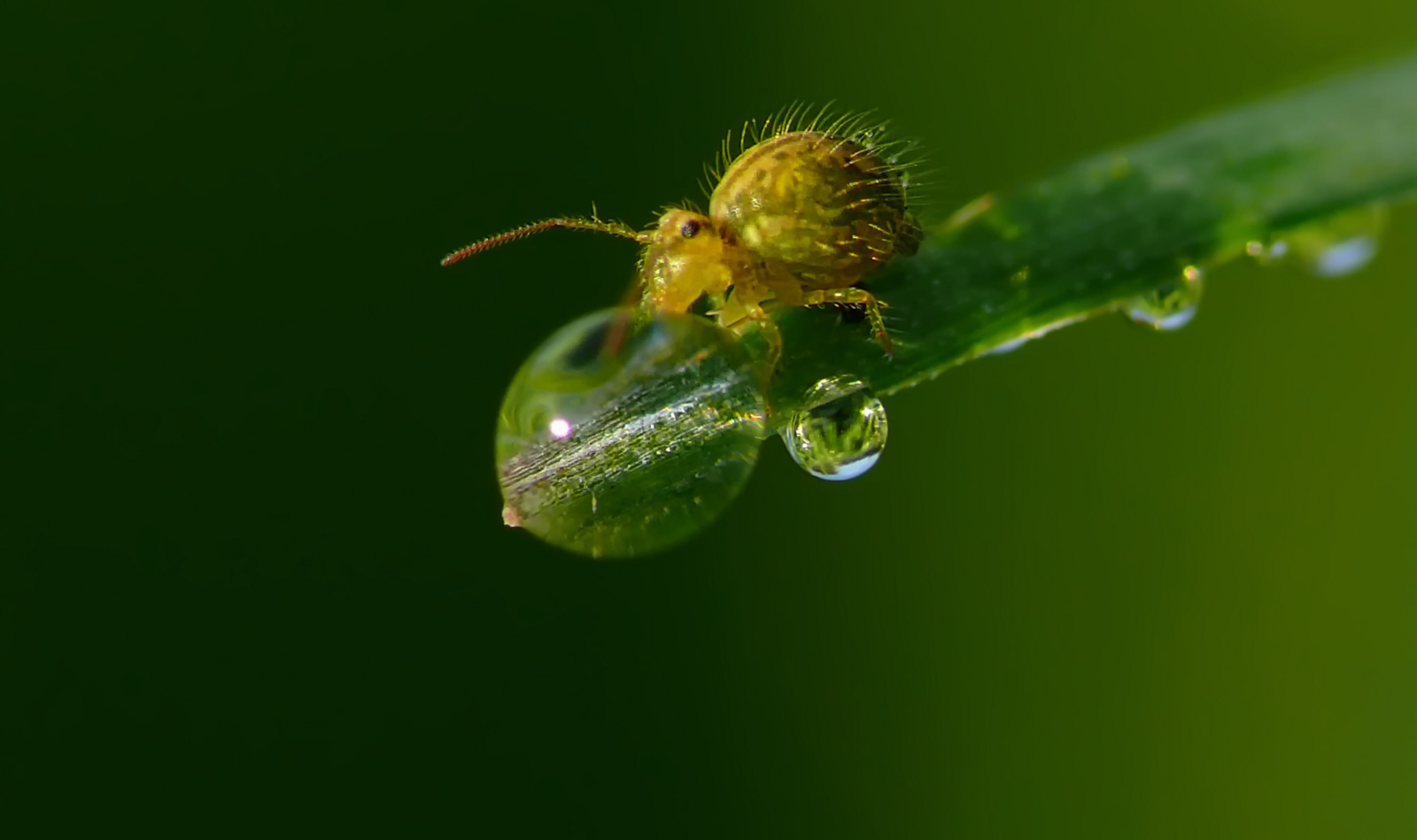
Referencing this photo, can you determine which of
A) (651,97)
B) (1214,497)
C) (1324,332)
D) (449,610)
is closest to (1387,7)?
(1324,332)

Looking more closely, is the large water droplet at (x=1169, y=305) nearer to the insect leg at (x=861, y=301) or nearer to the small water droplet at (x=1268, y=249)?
the small water droplet at (x=1268, y=249)

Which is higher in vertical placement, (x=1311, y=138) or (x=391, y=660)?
(x=391, y=660)

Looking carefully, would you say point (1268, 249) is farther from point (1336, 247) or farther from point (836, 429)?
point (836, 429)

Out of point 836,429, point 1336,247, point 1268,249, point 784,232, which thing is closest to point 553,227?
point 784,232

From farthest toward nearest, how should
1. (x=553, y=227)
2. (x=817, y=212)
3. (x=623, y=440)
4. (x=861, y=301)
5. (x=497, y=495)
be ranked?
(x=497, y=495)
(x=553, y=227)
(x=817, y=212)
(x=861, y=301)
(x=623, y=440)

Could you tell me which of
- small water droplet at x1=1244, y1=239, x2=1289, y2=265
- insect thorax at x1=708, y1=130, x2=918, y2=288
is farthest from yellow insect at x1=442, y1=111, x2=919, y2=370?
small water droplet at x1=1244, y1=239, x2=1289, y2=265

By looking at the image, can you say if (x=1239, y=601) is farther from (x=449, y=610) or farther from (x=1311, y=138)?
(x=449, y=610)

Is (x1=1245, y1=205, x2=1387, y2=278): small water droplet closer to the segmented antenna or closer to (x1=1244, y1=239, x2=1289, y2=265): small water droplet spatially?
(x1=1244, y1=239, x2=1289, y2=265): small water droplet
